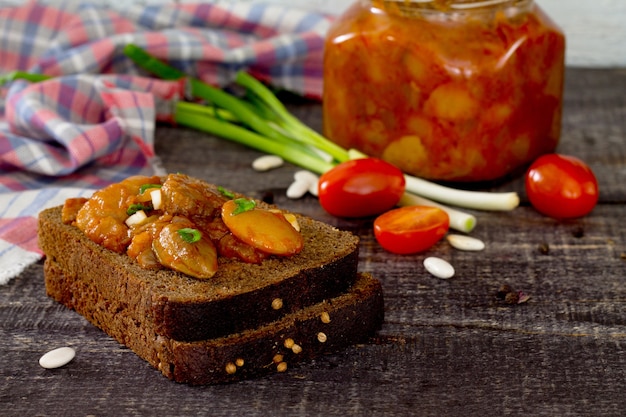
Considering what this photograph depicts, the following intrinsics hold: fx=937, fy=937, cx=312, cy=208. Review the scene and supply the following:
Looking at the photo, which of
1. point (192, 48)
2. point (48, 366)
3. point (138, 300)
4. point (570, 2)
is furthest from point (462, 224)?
point (570, 2)

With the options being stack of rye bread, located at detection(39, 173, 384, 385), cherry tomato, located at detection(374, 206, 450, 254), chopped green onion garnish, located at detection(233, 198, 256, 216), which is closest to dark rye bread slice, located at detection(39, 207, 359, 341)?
stack of rye bread, located at detection(39, 173, 384, 385)

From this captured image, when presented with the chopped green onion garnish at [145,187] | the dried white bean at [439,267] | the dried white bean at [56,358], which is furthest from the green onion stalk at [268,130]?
the dried white bean at [56,358]

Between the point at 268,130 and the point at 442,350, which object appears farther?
the point at 268,130

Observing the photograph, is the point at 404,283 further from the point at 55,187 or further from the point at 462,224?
the point at 55,187

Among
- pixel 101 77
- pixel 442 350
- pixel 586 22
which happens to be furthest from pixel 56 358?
pixel 586 22

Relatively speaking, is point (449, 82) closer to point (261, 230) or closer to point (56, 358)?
point (261, 230)

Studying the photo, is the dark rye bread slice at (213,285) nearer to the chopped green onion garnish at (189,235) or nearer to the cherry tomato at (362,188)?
the chopped green onion garnish at (189,235)
